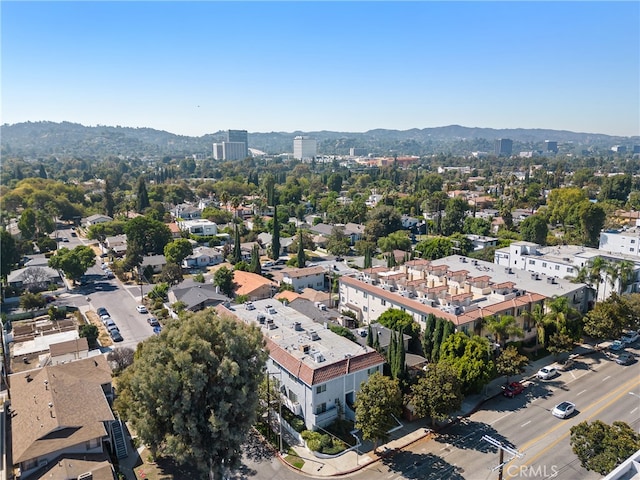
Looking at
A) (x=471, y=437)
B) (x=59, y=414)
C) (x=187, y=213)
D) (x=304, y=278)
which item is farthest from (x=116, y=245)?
(x=471, y=437)

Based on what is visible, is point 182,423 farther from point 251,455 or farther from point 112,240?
point 112,240

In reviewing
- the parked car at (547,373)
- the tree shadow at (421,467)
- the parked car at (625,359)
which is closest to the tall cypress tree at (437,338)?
the tree shadow at (421,467)

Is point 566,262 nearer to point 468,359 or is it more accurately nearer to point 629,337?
point 629,337

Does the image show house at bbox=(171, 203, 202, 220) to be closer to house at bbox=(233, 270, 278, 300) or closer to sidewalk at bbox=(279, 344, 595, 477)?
house at bbox=(233, 270, 278, 300)

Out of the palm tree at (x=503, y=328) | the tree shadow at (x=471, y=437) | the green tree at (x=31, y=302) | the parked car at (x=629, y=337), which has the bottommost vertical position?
the tree shadow at (x=471, y=437)

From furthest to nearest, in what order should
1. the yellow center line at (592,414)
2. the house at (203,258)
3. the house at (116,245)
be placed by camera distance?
the house at (116,245) → the house at (203,258) → the yellow center line at (592,414)

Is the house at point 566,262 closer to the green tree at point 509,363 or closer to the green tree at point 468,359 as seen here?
the green tree at point 509,363

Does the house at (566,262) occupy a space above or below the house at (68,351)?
above

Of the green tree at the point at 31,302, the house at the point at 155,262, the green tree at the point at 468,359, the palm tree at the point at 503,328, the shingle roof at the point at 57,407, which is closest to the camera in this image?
the shingle roof at the point at 57,407

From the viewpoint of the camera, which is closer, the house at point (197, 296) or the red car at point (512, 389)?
the red car at point (512, 389)
